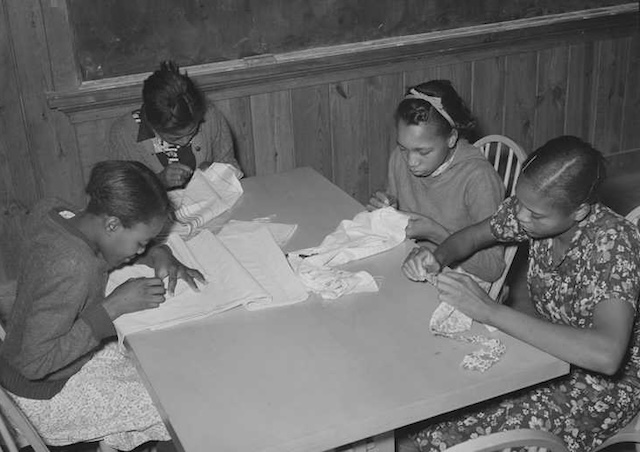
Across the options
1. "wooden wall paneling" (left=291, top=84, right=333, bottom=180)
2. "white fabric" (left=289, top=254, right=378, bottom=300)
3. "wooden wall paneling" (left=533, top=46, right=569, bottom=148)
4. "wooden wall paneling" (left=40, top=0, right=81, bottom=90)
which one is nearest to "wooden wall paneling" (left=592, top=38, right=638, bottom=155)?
"wooden wall paneling" (left=533, top=46, right=569, bottom=148)

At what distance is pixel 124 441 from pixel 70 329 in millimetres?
367

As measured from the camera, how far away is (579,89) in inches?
162

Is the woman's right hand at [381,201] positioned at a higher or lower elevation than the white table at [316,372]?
higher

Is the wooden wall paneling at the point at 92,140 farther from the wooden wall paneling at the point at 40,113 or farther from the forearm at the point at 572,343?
the forearm at the point at 572,343

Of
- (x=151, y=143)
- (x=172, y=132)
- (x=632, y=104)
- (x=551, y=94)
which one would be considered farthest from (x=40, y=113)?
(x=632, y=104)

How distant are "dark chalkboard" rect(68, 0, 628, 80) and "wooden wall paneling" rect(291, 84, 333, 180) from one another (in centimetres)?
21

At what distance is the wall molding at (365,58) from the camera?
310 cm

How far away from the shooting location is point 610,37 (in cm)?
407

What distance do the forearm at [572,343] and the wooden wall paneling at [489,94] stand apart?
7.76 feet

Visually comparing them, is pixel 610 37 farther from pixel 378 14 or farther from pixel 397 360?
pixel 397 360

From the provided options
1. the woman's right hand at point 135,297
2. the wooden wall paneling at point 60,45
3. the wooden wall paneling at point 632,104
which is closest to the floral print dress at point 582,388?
the woman's right hand at point 135,297

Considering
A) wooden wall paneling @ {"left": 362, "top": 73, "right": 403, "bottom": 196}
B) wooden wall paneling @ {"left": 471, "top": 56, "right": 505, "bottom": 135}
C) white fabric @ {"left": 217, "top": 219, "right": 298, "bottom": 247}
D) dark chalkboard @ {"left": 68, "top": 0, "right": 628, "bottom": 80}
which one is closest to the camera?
white fabric @ {"left": 217, "top": 219, "right": 298, "bottom": 247}

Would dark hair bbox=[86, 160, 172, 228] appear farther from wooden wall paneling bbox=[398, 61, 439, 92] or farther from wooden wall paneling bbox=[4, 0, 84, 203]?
wooden wall paneling bbox=[398, 61, 439, 92]

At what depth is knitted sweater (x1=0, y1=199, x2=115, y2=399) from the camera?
175 cm
